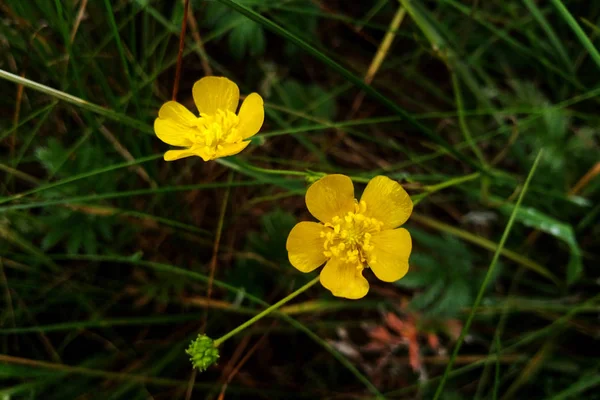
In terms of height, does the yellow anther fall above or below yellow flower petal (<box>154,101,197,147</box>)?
below

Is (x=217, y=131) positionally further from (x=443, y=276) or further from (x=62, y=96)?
(x=443, y=276)

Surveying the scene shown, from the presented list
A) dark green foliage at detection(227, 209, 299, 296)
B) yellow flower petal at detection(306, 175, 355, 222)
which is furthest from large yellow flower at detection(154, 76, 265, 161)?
dark green foliage at detection(227, 209, 299, 296)

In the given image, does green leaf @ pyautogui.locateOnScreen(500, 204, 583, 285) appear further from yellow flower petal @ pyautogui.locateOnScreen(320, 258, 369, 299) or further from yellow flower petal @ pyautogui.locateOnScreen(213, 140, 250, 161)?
yellow flower petal @ pyautogui.locateOnScreen(213, 140, 250, 161)

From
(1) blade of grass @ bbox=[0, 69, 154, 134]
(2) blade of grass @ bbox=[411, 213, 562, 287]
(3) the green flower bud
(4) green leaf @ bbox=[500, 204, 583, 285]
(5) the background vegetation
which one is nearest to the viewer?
(3) the green flower bud

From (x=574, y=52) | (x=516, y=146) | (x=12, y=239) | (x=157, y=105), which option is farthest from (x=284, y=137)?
(x=574, y=52)

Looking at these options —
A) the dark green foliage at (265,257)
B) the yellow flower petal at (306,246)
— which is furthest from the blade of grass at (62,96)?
the dark green foliage at (265,257)

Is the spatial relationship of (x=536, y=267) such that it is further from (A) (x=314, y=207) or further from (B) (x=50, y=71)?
(B) (x=50, y=71)
